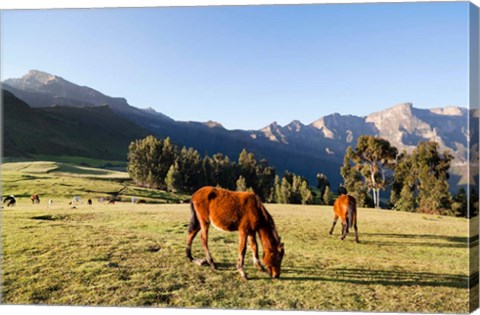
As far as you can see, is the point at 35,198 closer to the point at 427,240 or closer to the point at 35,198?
the point at 35,198

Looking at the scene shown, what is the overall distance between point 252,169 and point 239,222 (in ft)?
7.51

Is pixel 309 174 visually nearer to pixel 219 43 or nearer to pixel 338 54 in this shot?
pixel 338 54

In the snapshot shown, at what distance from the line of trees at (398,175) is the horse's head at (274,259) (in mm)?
3043

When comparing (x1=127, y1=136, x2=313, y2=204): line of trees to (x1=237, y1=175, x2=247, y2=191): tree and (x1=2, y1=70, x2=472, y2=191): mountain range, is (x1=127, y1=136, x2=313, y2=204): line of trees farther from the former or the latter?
(x1=2, y1=70, x2=472, y2=191): mountain range

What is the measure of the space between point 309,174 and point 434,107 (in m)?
3.72

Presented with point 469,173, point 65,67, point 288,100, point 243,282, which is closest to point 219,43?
point 288,100

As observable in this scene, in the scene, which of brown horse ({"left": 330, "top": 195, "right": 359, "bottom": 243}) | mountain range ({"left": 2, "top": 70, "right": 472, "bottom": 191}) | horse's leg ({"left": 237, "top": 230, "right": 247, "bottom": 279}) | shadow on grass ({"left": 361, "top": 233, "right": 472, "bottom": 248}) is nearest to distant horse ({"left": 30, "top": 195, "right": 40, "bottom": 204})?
mountain range ({"left": 2, "top": 70, "right": 472, "bottom": 191})

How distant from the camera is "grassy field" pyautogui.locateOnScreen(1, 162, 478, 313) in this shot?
24.4 feet

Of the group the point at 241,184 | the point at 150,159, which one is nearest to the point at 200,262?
the point at 241,184

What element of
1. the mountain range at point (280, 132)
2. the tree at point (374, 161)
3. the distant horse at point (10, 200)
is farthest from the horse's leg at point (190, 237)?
the distant horse at point (10, 200)

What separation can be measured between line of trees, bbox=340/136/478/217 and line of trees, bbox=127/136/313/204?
4.95 ft

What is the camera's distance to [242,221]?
7621mm

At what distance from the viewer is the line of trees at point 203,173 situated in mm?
9125

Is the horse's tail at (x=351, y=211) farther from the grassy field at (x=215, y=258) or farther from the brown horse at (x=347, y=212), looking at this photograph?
the grassy field at (x=215, y=258)
